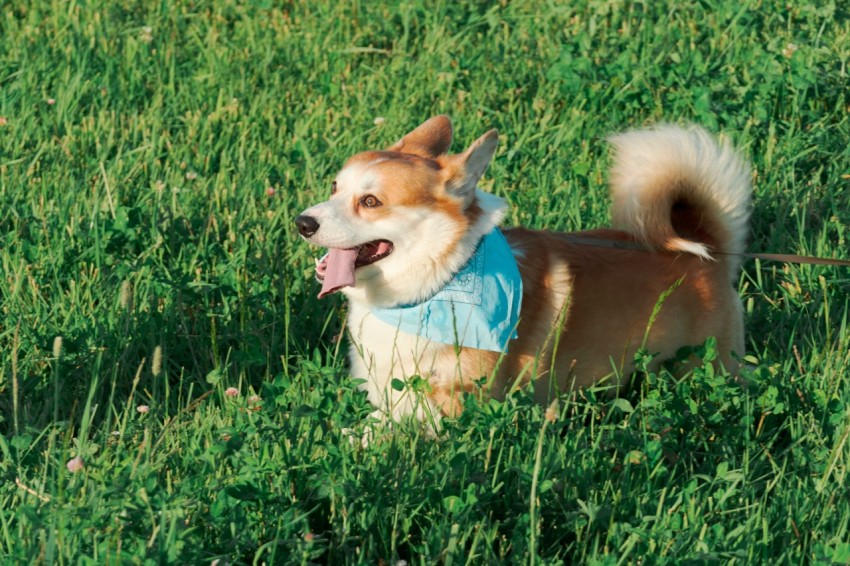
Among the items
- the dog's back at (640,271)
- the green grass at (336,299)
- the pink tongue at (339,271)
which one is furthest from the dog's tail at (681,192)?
the pink tongue at (339,271)

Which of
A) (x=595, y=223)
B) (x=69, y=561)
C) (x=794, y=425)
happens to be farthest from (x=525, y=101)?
(x=69, y=561)

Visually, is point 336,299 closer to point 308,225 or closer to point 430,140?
point 430,140

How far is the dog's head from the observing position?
3352mm

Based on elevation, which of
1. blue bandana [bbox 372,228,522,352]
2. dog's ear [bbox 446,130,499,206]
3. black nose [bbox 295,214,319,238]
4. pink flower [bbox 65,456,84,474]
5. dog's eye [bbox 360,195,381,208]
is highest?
dog's ear [bbox 446,130,499,206]

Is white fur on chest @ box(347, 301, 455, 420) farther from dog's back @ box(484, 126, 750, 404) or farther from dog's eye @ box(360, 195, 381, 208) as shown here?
dog's eye @ box(360, 195, 381, 208)

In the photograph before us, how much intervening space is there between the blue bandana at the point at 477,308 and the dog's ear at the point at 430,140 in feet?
1.79

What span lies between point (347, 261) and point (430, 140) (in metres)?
0.72

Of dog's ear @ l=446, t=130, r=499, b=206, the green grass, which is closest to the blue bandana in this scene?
dog's ear @ l=446, t=130, r=499, b=206

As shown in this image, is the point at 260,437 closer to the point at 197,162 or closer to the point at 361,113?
the point at 197,162

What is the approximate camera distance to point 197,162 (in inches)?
201

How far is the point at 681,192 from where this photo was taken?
3746mm

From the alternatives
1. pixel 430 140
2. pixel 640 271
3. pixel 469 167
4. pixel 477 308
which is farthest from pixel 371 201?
pixel 640 271

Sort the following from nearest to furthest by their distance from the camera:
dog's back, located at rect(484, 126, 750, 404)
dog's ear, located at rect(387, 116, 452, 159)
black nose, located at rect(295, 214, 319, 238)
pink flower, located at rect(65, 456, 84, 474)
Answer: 1. pink flower, located at rect(65, 456, 84, 474)
2. black nose, located at rect(295, 214, 319, 238)
3. dog's back, located at rect(484, 126, 750, 404)
4. dog's ear, located at rect(387, 116, 452, 159)

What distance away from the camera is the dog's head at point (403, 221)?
3352 mm
